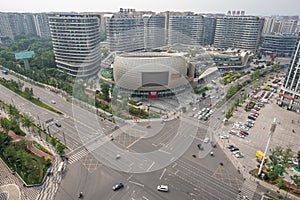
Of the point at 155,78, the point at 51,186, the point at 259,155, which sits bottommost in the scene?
Answer: the point at 51,186

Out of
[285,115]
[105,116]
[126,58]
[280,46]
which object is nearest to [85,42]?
[126,58]

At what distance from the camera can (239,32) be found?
117 m

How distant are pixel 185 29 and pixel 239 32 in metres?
33.1

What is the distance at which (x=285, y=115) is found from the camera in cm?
5409

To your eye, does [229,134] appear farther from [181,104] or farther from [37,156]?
[37,156]

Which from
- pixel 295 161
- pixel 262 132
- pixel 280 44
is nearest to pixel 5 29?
pixel 262 132

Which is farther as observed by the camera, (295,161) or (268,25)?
(268,25)

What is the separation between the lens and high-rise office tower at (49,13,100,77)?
239 feet

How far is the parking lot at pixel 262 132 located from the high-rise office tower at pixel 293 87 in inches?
89.3

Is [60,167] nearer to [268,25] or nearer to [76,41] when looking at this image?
[76,41]

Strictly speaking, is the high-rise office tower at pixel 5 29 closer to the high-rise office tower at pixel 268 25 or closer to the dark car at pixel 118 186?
the dark car at pixel 118 186

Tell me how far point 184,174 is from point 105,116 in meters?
27.0

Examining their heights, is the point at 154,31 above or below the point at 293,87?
above

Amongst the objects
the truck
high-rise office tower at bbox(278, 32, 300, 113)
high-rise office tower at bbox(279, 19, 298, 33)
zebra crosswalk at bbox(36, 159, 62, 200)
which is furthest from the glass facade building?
zebra crosswalk at bbox(36, 159, 62, 200)
